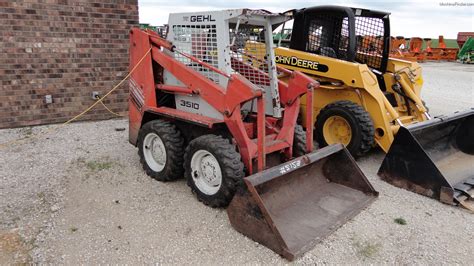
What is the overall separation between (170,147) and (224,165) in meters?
0.95

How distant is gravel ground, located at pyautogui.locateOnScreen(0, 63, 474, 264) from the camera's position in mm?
3072

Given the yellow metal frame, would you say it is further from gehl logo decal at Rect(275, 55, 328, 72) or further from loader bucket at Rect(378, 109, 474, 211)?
loader bucket at Rect(378, 109, 474, 211)

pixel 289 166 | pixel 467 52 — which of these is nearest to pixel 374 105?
pixel 289 166

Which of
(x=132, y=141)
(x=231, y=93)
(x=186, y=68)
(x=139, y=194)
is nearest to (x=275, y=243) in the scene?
(x=231, y=93)

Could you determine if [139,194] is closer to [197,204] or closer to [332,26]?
[197,204]

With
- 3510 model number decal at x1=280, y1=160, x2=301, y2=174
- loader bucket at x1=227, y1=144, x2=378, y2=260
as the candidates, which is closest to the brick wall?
loader bucket at x1=227, y1=144, x2=378, y2=260

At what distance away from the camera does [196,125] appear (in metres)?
4.12

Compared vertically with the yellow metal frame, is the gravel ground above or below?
below

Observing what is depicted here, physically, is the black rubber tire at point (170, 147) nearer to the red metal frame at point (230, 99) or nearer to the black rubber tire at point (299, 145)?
the red metal frame at point (230, 99)

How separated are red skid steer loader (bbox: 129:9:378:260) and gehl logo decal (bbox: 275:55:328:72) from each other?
1.58 metres

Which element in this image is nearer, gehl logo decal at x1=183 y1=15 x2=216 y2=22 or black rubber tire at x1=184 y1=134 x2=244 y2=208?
black rubber tire at x1=184 y1=134 x2=244 y2=208

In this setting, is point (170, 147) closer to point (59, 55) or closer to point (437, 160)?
point (437, 160)

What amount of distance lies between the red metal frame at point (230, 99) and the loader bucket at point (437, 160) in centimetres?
115

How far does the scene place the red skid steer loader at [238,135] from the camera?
11.1ft
